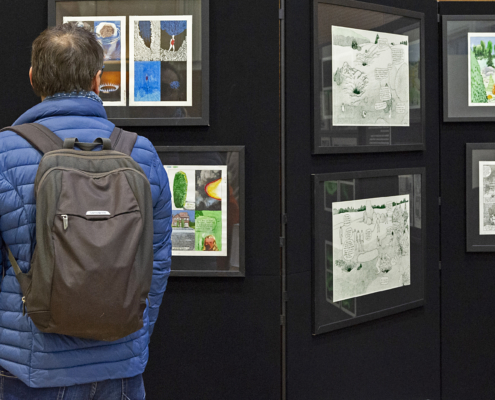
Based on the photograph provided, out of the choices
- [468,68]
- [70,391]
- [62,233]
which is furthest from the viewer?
[468,68]

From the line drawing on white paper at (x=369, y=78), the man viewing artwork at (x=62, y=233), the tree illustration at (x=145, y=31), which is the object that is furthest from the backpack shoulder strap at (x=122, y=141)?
the line drawing on white paper at (x=369, y=78)

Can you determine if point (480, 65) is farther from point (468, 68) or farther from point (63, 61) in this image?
point (63, 61)

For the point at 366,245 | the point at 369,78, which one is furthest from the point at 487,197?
the point at 369,78

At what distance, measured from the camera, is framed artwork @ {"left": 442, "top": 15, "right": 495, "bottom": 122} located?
287cm

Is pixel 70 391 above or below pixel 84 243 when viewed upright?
below

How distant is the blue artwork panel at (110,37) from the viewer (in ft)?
7.79

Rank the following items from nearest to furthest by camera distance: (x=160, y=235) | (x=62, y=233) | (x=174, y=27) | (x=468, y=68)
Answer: (x=62, y=233), (x=160, y=235), (x=174, y=27), (x=468, y=68)

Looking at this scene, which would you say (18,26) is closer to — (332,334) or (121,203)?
(121,203)

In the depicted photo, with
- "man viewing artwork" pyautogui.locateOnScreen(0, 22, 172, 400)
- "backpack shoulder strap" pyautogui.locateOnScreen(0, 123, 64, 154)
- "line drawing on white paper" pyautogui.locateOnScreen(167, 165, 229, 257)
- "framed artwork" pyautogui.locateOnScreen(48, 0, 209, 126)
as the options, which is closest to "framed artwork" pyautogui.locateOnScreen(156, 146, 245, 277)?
"line drawing on white paper" pyautogui.locateOnScreen(167, 165, 229, 257)

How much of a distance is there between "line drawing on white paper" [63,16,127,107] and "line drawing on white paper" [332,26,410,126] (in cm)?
100

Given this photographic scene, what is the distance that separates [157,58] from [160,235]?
114cm

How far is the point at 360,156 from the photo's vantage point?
8.70ft

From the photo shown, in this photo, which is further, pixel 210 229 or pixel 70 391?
pixel 210 229

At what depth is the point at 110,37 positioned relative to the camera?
238 cm
